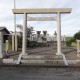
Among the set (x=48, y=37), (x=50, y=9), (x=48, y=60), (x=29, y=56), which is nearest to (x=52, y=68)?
(x=48, y=60)

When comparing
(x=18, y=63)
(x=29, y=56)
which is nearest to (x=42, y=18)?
(x=29, y=56)

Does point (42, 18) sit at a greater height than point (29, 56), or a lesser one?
greater

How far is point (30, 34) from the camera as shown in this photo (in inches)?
1606

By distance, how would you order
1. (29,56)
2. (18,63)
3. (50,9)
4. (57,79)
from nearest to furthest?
(57,79) → (18,63) → (29,56) → (50,9)

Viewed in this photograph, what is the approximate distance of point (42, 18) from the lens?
71.7 feet

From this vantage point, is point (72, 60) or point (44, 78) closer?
point (44, 78)

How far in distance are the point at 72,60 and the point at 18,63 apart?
Answer: 3606mm

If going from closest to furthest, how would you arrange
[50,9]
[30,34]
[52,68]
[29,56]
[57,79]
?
[57,79], [52,68], [29,56], [50,9], [30,34]

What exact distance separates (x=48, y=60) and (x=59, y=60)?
0.75 meters

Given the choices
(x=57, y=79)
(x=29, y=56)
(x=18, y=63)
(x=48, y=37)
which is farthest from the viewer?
(x=48, y=37)

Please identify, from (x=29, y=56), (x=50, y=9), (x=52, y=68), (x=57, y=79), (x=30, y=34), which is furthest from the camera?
(x=30, y=34)

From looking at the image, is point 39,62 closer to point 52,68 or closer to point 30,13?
point 52,68

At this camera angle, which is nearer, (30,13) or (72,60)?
(72,60)

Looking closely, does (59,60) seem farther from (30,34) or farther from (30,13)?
(30,34)
